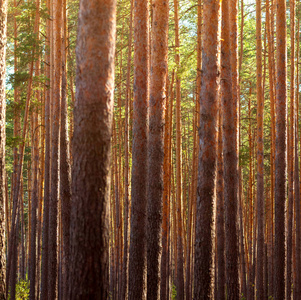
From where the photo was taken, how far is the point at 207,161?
7.28 metres

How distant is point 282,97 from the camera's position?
10773mm

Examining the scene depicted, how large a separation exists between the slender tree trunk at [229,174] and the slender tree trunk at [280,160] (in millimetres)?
1943

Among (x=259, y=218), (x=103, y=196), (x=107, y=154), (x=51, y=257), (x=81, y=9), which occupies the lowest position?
(x=51, y=257)

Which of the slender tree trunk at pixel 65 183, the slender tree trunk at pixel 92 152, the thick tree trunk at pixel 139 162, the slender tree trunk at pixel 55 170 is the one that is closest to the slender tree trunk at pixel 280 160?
the thick tree trunk at pixel 139 162

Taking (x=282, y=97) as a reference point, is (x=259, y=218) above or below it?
below

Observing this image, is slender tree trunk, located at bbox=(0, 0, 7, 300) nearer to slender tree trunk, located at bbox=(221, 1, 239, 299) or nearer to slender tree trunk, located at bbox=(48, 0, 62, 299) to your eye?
slender tree trunk, located at bbox=(221, 1, 239, 299)

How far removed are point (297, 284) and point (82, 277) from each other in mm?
12987

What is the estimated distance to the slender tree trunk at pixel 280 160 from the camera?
10.4 m

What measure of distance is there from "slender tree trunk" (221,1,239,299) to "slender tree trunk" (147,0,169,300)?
1.29 metres

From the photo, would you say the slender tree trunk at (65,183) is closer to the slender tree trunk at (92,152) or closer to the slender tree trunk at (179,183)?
the slender tree trunk at (179,183)

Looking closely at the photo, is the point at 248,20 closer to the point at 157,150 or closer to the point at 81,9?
the point at 157,150

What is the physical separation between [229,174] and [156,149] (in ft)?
5.52

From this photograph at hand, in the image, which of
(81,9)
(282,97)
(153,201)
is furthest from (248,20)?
(81,9)

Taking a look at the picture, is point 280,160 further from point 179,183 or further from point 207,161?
point 179,183
